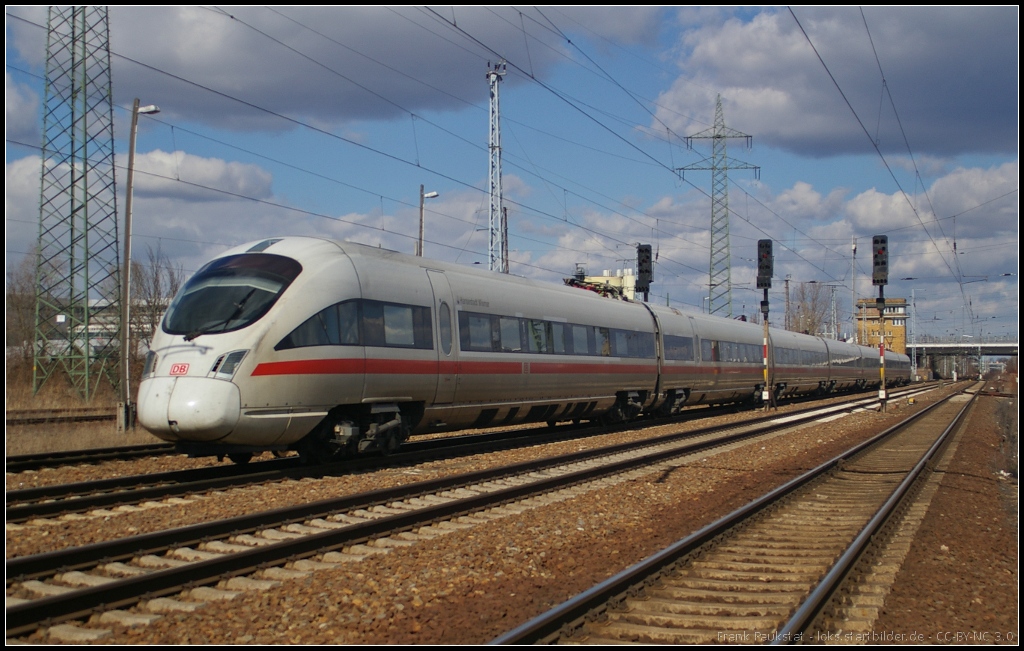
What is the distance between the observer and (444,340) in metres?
14.5

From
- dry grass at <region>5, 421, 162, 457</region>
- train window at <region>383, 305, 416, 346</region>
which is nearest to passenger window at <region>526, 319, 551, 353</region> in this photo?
train window at <region>383, 305, 416, 346</region>

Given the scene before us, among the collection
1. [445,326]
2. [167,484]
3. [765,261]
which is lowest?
[167,484]

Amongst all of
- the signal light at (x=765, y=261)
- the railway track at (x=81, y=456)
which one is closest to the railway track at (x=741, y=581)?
the railway track at (x=81, y=456)

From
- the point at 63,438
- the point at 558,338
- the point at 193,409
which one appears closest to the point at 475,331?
the point at 558,338

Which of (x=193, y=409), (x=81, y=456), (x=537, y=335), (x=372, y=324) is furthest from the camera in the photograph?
(x=537, y=335)

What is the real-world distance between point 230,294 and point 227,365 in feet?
4.40

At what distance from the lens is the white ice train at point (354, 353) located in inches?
436

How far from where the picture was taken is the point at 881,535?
9.12 meters

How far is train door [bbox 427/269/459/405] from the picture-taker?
14.4 metres

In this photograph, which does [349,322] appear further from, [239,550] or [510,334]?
[239,550]

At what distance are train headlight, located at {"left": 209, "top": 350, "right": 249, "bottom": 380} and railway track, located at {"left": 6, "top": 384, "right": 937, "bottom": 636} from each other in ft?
8.43

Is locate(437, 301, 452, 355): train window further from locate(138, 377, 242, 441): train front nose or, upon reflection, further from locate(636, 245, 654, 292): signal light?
locate(636, 245, 654, 292): signal light

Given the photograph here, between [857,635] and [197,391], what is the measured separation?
27.0ft

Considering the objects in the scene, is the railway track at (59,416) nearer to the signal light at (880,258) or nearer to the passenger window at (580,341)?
the passenger window at (580,341)
